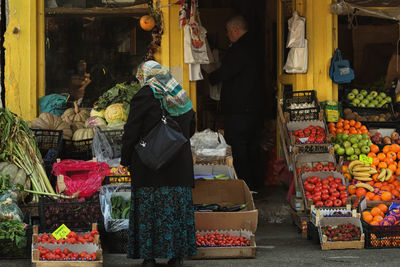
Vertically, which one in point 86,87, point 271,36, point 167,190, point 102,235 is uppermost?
point 271,36

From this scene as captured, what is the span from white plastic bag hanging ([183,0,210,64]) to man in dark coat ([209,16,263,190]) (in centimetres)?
56

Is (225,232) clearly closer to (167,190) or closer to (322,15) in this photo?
(167,190)

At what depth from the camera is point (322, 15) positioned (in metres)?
10.5

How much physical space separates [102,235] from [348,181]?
3153 mm

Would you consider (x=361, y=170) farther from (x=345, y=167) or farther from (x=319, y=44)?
Answer: (x=319, y=44)

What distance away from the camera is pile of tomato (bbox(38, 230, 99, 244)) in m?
7.38

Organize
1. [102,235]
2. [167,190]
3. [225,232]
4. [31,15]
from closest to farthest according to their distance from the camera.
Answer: [167,190], [225,232], [102,235], [31,15]

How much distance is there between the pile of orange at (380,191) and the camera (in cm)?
911

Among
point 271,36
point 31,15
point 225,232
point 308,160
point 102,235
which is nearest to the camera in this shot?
point 225,232

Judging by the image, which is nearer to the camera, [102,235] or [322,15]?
[102,235]

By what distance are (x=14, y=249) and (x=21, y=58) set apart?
3259 mm

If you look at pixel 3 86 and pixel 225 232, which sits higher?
pixel 3 86

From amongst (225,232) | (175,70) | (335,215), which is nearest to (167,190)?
(225,232)

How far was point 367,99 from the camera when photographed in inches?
423
